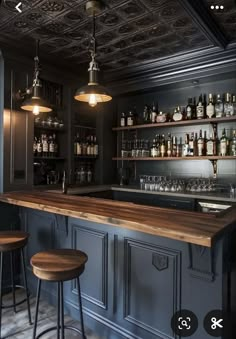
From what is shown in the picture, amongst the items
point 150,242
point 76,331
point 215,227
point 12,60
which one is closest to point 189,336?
point 150,242

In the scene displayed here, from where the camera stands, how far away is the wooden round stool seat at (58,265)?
5.05ft

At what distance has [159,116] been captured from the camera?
385 cm

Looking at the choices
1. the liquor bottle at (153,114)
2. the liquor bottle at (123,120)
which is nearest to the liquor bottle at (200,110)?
the liquor bottle at (153,114)

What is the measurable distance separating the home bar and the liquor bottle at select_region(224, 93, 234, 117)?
0.06ft

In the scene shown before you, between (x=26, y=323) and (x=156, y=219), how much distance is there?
150 centimetres

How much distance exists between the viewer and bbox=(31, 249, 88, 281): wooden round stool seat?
154 centimetres

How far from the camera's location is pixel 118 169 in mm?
4480

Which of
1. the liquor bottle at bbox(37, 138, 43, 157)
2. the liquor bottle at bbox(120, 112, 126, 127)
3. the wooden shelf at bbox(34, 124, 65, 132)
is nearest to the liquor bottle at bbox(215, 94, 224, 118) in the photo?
the liquor bottle at bbox(120, 112, 126, 127)

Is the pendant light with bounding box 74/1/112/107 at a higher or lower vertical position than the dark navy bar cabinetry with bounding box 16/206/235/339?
higher

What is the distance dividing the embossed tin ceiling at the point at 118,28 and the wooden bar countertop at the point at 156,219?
1618mm

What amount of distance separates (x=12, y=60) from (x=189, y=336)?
3.01 metres

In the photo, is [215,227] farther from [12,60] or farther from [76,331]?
[12,60]

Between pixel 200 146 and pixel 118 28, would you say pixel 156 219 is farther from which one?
pixel 200 146

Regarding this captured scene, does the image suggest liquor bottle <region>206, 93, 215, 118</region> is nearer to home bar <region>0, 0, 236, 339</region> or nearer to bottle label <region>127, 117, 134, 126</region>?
home bar <region>0, 0, 236, 339</region>
